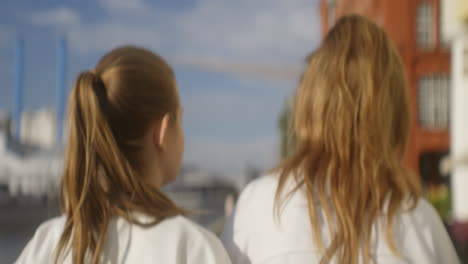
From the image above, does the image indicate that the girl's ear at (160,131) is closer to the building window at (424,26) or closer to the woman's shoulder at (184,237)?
the woman's shoulder at (184,237)

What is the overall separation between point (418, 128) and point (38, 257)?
2505cm

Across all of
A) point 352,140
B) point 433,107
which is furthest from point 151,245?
point 433,107

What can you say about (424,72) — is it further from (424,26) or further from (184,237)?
(184,237)

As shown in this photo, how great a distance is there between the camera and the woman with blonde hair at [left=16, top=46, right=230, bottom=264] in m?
2.02

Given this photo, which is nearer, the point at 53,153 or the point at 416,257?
the point at 416,257

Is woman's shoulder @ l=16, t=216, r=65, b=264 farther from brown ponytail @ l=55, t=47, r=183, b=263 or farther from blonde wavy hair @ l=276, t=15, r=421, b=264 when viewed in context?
blonde wavy hair @ l=276, t=15, r=421, b=264

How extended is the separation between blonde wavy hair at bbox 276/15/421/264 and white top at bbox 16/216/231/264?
349 mm

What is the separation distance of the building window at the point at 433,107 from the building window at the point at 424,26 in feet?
6.75

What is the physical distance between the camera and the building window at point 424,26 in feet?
88.3

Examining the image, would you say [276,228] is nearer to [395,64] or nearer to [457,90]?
[395,64]

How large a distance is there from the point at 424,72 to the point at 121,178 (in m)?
26.0

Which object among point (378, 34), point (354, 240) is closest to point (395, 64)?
point (378, 34)

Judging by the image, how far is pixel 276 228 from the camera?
2.28m

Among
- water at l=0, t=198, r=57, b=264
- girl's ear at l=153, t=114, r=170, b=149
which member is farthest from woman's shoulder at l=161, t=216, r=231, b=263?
water at l=0, t=198, r=57, b=264
